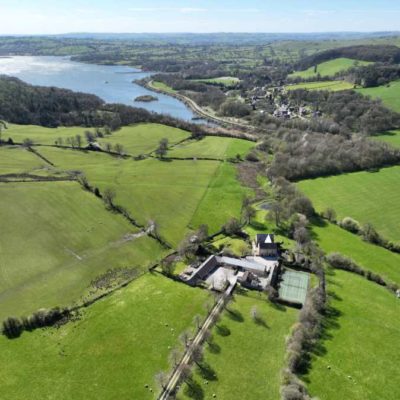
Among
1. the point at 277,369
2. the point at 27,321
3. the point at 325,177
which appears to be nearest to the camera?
the point at 277,369

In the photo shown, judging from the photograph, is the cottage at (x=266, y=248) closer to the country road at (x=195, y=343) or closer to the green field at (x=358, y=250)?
the country road at (x=195, y=343)

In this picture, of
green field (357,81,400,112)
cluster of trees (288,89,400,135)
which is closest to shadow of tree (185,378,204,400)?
cluster of trees (288,89,400,135)

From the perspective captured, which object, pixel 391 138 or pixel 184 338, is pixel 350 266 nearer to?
pixel 184 338

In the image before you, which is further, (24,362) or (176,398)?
(24,362)

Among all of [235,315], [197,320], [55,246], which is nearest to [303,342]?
[235,315]

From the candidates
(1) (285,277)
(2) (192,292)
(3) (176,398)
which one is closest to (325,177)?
(1) (285,277)

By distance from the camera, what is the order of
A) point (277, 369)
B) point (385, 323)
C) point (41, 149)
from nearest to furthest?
point (277, 369) → point (385, 323) → point (41, 149)

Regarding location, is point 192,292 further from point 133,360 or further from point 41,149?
point 41,149
